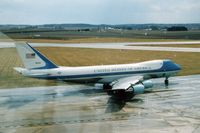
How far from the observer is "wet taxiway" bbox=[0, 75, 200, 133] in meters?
36.8

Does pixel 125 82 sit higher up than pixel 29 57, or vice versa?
pixel 29 57

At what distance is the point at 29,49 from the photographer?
2131 inches

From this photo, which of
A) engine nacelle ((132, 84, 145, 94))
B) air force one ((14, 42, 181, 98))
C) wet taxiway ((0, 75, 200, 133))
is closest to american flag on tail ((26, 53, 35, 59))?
air force one ((14, 42, 181, 98))

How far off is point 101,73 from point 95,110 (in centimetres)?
1352

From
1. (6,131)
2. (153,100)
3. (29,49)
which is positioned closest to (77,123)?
(6,131)

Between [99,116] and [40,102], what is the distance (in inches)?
469

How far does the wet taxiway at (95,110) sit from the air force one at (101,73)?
5.93 ft

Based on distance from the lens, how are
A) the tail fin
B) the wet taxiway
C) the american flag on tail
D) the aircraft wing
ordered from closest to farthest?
the wet taxiway → the aircraft wing → the tail fin → the american flag on tail

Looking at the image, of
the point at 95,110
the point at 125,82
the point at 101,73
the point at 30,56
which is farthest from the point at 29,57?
the point at 95,110

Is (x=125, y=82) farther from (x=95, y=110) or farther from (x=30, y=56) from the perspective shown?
(x=30, y=56)

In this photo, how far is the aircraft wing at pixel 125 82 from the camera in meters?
51.2

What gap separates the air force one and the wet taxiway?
1.81 meters

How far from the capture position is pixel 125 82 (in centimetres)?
5462

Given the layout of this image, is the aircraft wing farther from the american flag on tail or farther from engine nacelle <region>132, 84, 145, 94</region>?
the american flag on tail
